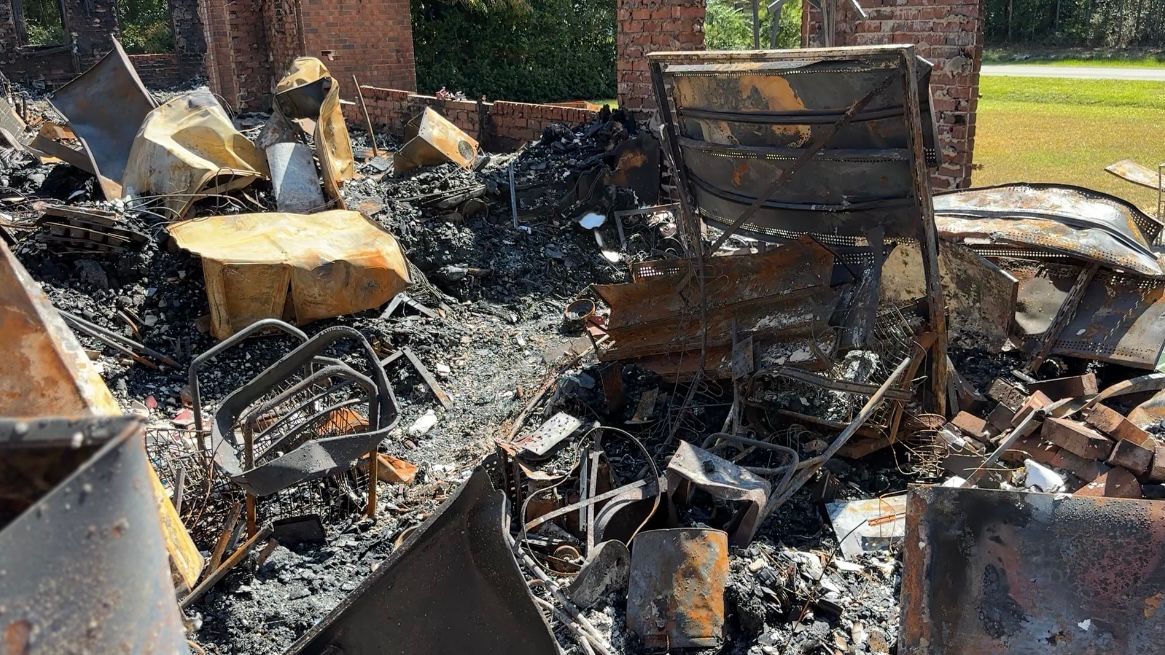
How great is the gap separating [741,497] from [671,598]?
66 cm

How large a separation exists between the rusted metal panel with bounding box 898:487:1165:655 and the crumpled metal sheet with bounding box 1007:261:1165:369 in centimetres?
272

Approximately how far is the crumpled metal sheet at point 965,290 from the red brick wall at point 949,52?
2.10 metres

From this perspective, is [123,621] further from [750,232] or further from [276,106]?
[276,106]

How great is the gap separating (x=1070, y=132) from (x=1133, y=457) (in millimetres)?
12171

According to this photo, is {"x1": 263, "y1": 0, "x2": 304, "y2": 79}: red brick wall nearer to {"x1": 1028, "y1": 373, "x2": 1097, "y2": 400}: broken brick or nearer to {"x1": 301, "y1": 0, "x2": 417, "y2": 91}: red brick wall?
{"x1": 301, "y1": 0, "x2": 417, "y2": 91}: red brick wall

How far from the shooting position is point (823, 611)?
3.61 m

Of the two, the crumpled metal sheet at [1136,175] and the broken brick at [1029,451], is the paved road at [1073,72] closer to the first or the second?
the crumpled metal sheet at [1136,175]

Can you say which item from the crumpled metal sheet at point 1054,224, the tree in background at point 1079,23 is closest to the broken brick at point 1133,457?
the crumpled metal sheet at point 1054,224

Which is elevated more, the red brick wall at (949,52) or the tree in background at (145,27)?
the tree in background at (145,27)

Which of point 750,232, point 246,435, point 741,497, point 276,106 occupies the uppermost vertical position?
point 276,106

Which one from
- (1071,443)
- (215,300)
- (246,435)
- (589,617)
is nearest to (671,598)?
(589,617)

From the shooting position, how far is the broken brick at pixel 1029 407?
4.57m

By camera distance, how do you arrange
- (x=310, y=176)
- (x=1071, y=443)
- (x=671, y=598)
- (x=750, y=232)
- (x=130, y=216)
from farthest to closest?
1. (x=310, y=176)
2. (x=130, y=216)
3. (x=750, y=232)
4. (x=1071, y=443)
5. (x=671, y=598)

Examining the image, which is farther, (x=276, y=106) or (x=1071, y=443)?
(x=276, y=106)
